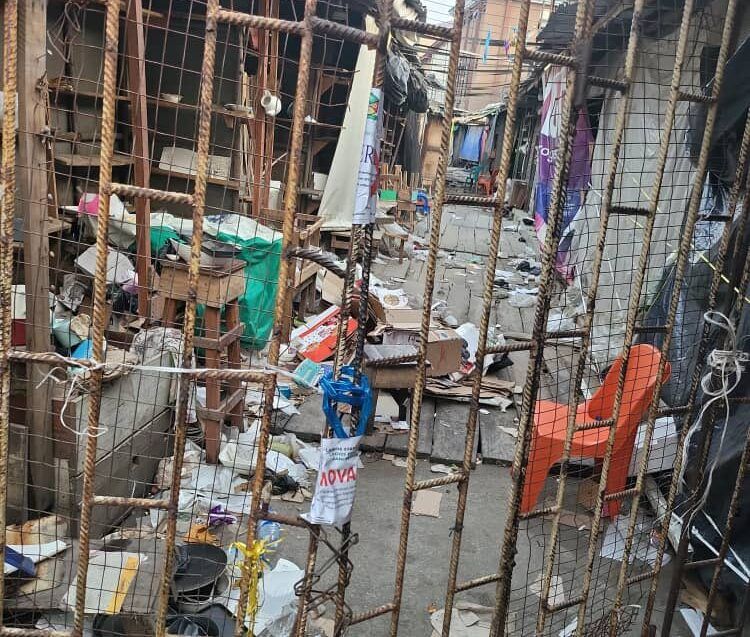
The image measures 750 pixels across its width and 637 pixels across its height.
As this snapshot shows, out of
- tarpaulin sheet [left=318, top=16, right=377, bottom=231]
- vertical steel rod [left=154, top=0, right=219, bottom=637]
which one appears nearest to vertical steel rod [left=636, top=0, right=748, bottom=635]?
vertical steel rod [left=154, top=0, right=219, bottom=637]

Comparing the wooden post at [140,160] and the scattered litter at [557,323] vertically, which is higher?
the wooden post at [140,160]

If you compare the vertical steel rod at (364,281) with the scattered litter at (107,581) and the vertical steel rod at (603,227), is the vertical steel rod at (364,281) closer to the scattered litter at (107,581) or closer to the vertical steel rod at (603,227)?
the vertical steel rod at (603,227)

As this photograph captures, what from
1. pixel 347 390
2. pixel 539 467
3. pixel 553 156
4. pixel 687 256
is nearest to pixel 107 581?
pixel 347 390

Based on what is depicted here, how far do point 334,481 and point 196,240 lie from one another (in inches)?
35.8

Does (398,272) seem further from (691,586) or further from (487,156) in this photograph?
(487,156)

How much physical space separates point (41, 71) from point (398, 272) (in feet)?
29.3

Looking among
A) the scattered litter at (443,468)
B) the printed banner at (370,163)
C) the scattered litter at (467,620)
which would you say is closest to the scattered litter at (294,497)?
the scattered litter at (443,468)

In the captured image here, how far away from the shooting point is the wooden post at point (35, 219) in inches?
116

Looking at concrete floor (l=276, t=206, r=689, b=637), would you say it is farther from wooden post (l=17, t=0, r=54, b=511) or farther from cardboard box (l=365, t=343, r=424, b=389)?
wooden post (l=17, t=0, r=54, b=511)

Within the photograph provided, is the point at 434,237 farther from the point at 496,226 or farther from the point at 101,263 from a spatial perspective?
the point at 101,263

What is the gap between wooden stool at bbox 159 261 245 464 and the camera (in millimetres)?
4559

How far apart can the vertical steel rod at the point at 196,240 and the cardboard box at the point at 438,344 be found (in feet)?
13.5

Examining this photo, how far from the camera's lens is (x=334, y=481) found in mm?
2227

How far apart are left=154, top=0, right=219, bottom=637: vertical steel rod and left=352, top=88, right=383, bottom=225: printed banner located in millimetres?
470
